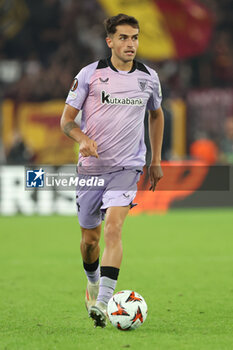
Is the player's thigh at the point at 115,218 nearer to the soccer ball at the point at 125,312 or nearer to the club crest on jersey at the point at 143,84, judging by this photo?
the soccer ball at the point at 125,312

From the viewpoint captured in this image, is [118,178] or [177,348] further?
[118,178]

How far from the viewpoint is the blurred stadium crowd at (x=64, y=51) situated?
2997 centimetres

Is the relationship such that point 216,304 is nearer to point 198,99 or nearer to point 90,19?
point 198,99

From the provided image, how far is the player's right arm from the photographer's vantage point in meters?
6.48

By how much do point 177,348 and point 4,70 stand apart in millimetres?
28455


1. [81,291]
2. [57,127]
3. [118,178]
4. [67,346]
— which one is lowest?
[57,127]

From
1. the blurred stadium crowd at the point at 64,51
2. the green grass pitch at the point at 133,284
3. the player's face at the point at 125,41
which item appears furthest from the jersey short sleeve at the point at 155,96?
the blurred stadium crowd at the point at 64,51

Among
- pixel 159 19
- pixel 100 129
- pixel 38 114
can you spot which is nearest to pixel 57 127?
pixel 38 114

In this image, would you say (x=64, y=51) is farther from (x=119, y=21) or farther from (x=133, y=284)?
(x=119, y=21)

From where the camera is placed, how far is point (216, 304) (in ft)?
25.6

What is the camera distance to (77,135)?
6.61 meters

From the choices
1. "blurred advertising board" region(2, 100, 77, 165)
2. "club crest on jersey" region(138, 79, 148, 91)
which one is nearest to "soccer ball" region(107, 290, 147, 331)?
"club crest on jersey" region(138, 79, 148, 91)

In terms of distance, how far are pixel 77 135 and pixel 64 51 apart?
2508cm

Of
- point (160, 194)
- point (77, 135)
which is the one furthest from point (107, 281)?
point (160, 194)
